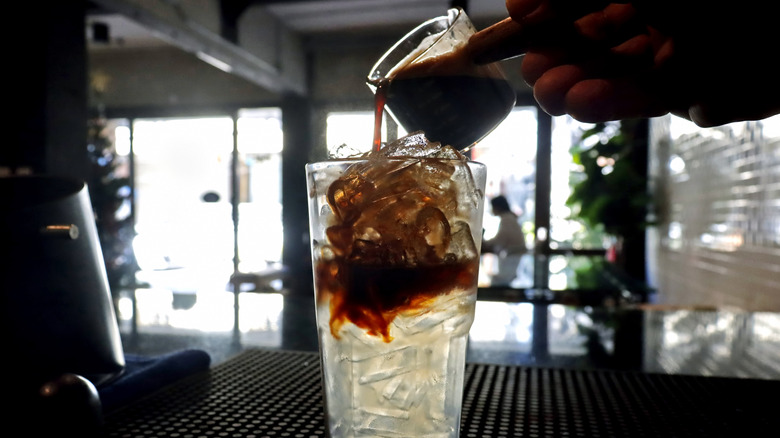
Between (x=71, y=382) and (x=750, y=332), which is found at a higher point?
(x=71, y=382)

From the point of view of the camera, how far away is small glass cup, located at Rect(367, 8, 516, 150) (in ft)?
2.55

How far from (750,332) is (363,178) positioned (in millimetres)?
1125

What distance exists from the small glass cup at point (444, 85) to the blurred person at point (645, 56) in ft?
0.13

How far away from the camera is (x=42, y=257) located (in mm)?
728

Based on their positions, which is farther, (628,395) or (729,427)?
(628,395)

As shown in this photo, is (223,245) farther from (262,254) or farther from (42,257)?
(42,257)

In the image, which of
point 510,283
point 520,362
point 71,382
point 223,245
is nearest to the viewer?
point 71,382

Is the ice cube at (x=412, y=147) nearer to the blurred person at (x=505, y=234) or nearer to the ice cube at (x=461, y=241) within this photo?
the ice cube at (x=461, y=241)

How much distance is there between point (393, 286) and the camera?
0.56 meters

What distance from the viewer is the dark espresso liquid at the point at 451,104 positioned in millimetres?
786

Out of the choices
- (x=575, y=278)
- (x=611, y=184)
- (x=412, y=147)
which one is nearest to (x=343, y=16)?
(x=611, y=184)

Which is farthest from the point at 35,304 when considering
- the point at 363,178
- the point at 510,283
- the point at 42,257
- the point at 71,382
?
the point at 510,283

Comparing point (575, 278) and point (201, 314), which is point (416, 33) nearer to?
point (201, 314)

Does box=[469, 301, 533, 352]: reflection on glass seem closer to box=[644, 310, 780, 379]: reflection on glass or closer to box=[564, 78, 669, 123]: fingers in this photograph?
box=[644, 310, 780, 379]: reflection on glass
